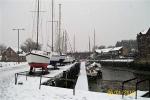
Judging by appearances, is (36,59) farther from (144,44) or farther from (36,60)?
(144,44)

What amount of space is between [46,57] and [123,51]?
111m

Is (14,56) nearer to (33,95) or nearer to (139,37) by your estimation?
(139,37)

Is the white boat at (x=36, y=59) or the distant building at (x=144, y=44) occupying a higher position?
the distant building at (x=144, y=44)

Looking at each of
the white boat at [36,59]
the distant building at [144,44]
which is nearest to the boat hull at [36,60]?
the white boat at [36,59]

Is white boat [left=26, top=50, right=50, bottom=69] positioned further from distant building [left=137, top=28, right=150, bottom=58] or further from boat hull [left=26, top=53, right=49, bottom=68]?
distant building [left=137, top=28, right=150, bottom=58]

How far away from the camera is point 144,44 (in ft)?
259

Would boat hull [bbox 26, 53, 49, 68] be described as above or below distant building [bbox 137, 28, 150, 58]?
below

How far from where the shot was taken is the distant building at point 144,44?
7439cm

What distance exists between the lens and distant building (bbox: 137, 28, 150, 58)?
74387 mm

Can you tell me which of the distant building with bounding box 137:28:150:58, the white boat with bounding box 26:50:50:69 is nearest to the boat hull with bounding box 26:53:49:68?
the white boat with bounding box 26:50:50:69

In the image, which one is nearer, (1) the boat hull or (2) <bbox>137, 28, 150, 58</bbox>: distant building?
(1) the boat hull

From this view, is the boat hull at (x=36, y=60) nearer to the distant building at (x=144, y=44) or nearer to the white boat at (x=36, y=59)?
the white boat at (x=36, y=59)

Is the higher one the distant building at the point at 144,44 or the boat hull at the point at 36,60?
the distant building at the point at 144,44

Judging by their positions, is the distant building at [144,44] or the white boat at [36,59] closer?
the white boat at [36,59]
